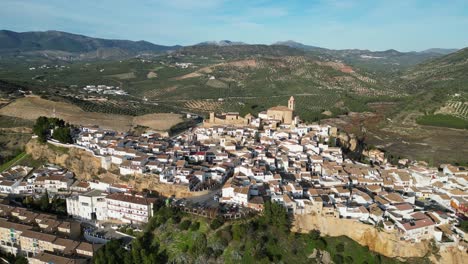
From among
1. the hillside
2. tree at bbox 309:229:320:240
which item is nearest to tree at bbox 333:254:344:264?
tree at bbox 309:229:320:240

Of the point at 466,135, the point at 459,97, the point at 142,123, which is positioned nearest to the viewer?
the point at 142,123

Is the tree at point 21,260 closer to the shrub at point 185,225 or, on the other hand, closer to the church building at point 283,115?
the shrub at point 185,225

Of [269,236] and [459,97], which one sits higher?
[459,97]

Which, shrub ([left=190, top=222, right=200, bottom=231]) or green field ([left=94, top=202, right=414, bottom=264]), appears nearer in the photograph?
green field ([left=94, top=202, right=414, bottom=264])

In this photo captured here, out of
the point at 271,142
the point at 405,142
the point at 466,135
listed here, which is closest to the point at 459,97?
the point at 466,135

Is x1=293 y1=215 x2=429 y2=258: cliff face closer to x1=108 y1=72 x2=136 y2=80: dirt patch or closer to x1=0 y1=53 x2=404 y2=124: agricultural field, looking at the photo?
x1=0 y1=53 x2=404 y2=124: agricultural field

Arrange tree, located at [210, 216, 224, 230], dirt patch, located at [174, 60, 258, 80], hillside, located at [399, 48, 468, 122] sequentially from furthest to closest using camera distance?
dirt patch, located at [174, 60, 258, 80], hillside, located at [399, 48, 468, 122], tree, located at [210, 216, 224, 230]

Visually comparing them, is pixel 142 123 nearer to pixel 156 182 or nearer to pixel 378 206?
pixel 156 182

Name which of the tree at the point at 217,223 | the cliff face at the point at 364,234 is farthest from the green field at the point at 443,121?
the tree at the point at 217,223
